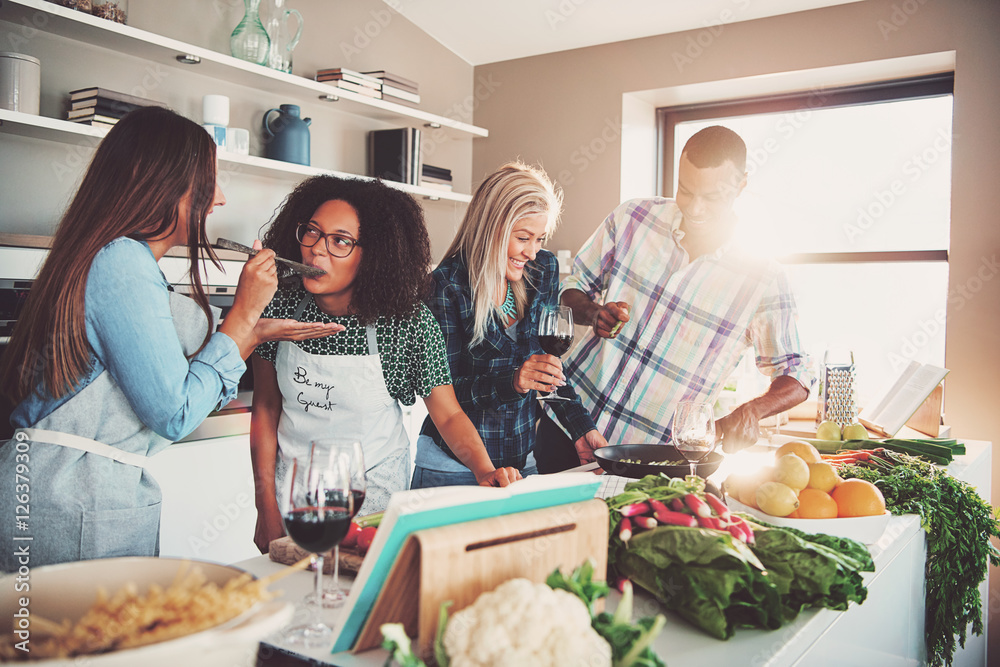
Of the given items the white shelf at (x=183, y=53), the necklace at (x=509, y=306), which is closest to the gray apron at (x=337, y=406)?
the necklace at (x=509, y=306)

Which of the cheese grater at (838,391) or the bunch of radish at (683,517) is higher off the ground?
the cheese grater at (838,391)

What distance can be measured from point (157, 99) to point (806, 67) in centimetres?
284

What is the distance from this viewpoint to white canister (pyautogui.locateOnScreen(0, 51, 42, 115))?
7.92ft

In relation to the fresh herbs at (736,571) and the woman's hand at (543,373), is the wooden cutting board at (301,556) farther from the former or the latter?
the woman's hand at (543,373)

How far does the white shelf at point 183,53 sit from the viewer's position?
250cm

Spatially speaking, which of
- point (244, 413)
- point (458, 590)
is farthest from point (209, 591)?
point (244, 413)

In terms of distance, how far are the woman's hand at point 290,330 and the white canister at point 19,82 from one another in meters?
1.56

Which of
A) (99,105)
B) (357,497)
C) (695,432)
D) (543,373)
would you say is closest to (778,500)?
(695,432)

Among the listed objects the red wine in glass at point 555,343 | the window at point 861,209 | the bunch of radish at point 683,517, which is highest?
the window at point 861,209

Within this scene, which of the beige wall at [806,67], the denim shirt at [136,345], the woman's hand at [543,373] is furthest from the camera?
the beige wall at [806,67]

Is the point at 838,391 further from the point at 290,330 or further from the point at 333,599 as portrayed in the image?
the point at 333,599

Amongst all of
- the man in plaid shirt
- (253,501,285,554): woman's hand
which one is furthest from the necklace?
(253,501,285,554): woman's hand

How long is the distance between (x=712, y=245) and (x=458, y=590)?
165 centimetres

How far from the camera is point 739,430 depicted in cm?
179
